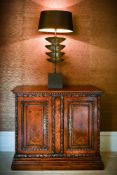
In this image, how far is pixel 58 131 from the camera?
304 cm

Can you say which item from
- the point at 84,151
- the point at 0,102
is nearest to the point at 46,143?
the point at 84,151

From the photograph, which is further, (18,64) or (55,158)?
(18,64)

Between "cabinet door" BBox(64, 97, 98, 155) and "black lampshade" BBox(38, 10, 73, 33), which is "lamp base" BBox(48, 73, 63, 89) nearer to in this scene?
"cabinet door" BBox(64, 97, 98, 155)

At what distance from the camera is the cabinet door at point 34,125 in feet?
9.88

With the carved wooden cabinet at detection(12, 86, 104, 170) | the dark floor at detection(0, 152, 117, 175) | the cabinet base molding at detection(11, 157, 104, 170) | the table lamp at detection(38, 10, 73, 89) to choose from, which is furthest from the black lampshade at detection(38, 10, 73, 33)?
the dark floor at detection(0, 152, 117, 175)

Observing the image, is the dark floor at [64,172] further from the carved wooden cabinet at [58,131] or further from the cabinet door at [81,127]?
the cabinet door at [81,127]

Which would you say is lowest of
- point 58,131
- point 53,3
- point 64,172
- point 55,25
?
point 64,172

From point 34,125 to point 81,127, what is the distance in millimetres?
506

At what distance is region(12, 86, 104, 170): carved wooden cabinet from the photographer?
302cm

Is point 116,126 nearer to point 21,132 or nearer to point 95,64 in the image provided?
point 95,64

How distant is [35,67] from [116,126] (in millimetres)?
1295

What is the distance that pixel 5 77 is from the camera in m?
3.58

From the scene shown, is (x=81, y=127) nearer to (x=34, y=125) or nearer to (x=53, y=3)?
(x=34, y=125)

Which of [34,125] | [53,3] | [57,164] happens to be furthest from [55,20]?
[57,164]
